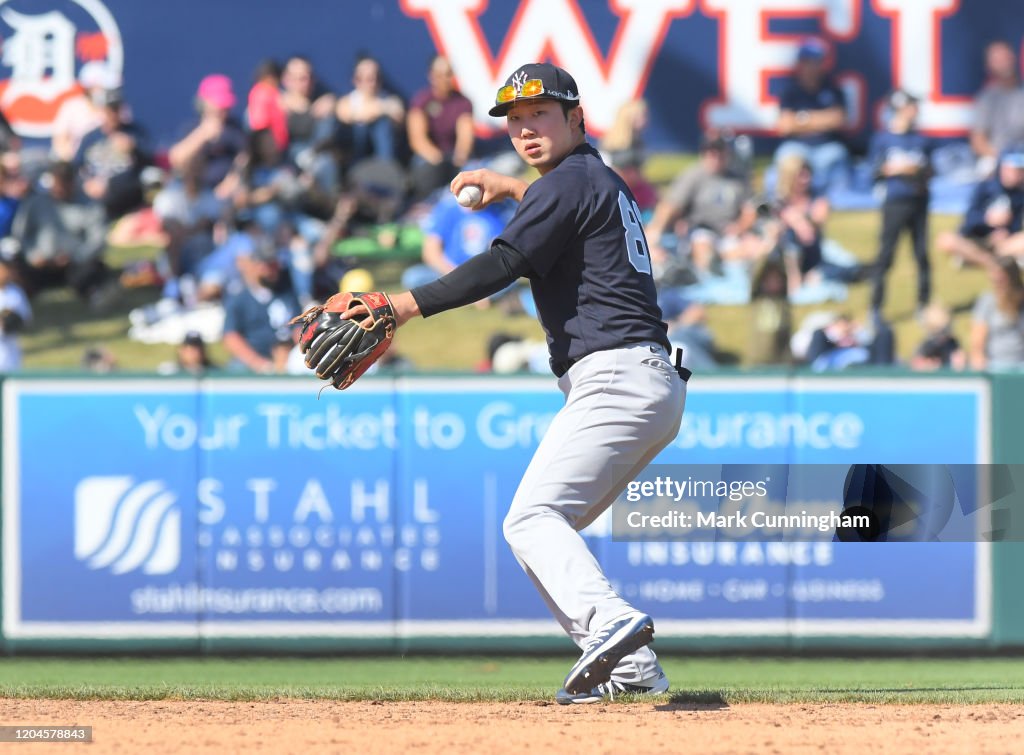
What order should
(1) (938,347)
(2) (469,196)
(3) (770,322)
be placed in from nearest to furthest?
(2) (469,196) → (1) (938,347) → (3) (770,322)

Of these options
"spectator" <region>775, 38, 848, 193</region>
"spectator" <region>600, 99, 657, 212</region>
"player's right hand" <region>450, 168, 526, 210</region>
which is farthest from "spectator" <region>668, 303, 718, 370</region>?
"player's right hand" <region>450, 168, 526, 210</region>

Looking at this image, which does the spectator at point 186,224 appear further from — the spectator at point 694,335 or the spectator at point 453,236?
the spectator at point 694,335

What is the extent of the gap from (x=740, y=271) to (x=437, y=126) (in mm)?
2808

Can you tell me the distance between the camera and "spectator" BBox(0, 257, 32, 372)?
10227 millimetres

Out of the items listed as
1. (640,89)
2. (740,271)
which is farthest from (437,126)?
(740,271)

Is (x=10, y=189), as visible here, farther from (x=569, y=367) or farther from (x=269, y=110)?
(x=569, y=367)

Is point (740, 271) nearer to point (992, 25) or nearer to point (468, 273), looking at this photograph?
point (992, 25)

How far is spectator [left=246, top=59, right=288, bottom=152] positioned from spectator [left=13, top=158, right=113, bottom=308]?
1.48m

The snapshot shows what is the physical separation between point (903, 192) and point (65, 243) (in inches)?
258

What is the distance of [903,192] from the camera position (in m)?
11.8

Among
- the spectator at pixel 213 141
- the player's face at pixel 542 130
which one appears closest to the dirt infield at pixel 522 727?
the player's face at pixel 542 130

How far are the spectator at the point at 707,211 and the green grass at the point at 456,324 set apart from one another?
56 cm

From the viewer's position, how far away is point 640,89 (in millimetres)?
13281

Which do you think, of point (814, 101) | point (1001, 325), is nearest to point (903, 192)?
point (814, 101)
